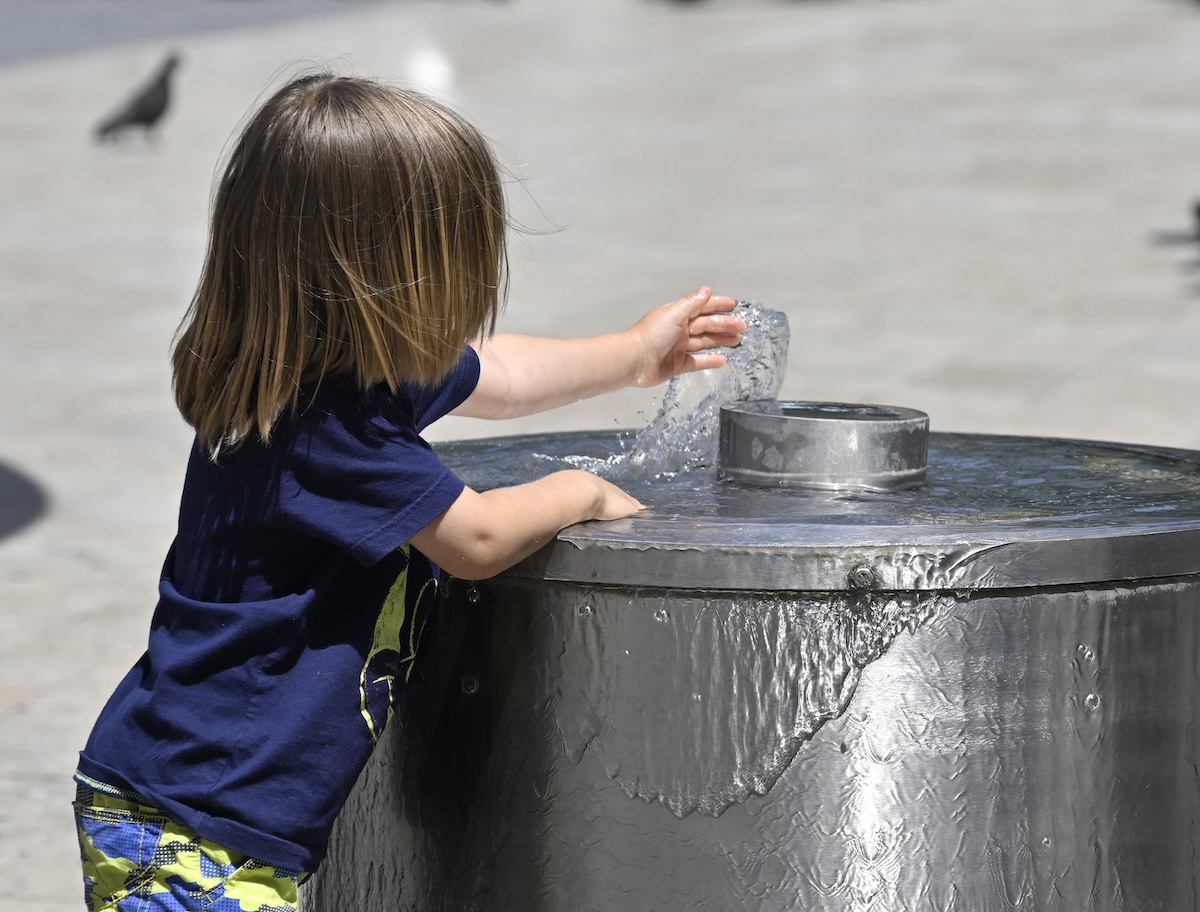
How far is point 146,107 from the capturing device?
41.5ft

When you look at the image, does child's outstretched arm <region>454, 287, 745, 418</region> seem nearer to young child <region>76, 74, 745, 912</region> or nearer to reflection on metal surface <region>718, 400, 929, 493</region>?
reflection on metal surface <region>718, 400, 929, 493</region>

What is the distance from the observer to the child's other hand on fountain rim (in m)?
2.20

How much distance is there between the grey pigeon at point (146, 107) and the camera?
12594mm

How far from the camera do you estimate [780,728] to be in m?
1.73

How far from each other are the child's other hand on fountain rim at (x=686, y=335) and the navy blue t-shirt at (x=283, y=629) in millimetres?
490

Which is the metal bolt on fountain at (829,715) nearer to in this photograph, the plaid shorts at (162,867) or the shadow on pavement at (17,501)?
the plaid shorts at (162,867)

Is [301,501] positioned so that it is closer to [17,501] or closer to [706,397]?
[706,397]

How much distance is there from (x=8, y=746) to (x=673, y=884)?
232cm

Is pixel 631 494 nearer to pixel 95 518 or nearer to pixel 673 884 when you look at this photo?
pixel 673 884

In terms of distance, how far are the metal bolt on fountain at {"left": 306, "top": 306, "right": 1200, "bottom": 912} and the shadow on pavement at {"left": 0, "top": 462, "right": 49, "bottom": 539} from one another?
150 inches

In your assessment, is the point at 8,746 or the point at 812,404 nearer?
the point at 812,404

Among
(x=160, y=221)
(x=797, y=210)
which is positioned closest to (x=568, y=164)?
(x=797, y=210)

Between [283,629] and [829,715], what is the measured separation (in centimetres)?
52

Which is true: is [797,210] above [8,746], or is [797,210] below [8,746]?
above
